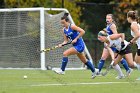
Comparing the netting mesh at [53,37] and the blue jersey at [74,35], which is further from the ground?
the blue jersey at [74,35]

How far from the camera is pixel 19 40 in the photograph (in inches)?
1020

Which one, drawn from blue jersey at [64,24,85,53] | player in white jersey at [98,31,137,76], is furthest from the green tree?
player in white jersey at [98,31,137,76]

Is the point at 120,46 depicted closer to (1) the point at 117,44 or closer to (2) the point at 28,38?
(1) the point at 117,44

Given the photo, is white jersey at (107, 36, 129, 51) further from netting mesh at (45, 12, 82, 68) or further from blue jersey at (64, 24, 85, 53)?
netting mesh at (45, 12, 82, 68)

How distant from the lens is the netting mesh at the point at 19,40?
2564 centimetres

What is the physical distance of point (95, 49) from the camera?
107ft

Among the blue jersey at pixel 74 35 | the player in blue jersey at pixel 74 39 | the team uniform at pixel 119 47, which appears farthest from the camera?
the blue jersey at pixel 74 35

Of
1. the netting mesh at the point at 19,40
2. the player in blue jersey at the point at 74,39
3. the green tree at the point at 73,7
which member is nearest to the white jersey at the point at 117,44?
the player in blue jersey at the point at 74,39

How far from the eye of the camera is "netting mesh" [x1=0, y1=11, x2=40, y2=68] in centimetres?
2564

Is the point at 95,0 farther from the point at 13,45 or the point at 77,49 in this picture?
the point at 77,49

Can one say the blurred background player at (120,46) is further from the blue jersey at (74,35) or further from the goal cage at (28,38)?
the goal cage at (28,38)

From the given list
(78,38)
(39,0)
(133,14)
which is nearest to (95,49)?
(39,0)

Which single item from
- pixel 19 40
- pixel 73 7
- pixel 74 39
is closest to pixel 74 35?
pixel 74 39

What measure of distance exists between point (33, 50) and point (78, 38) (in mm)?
7679
